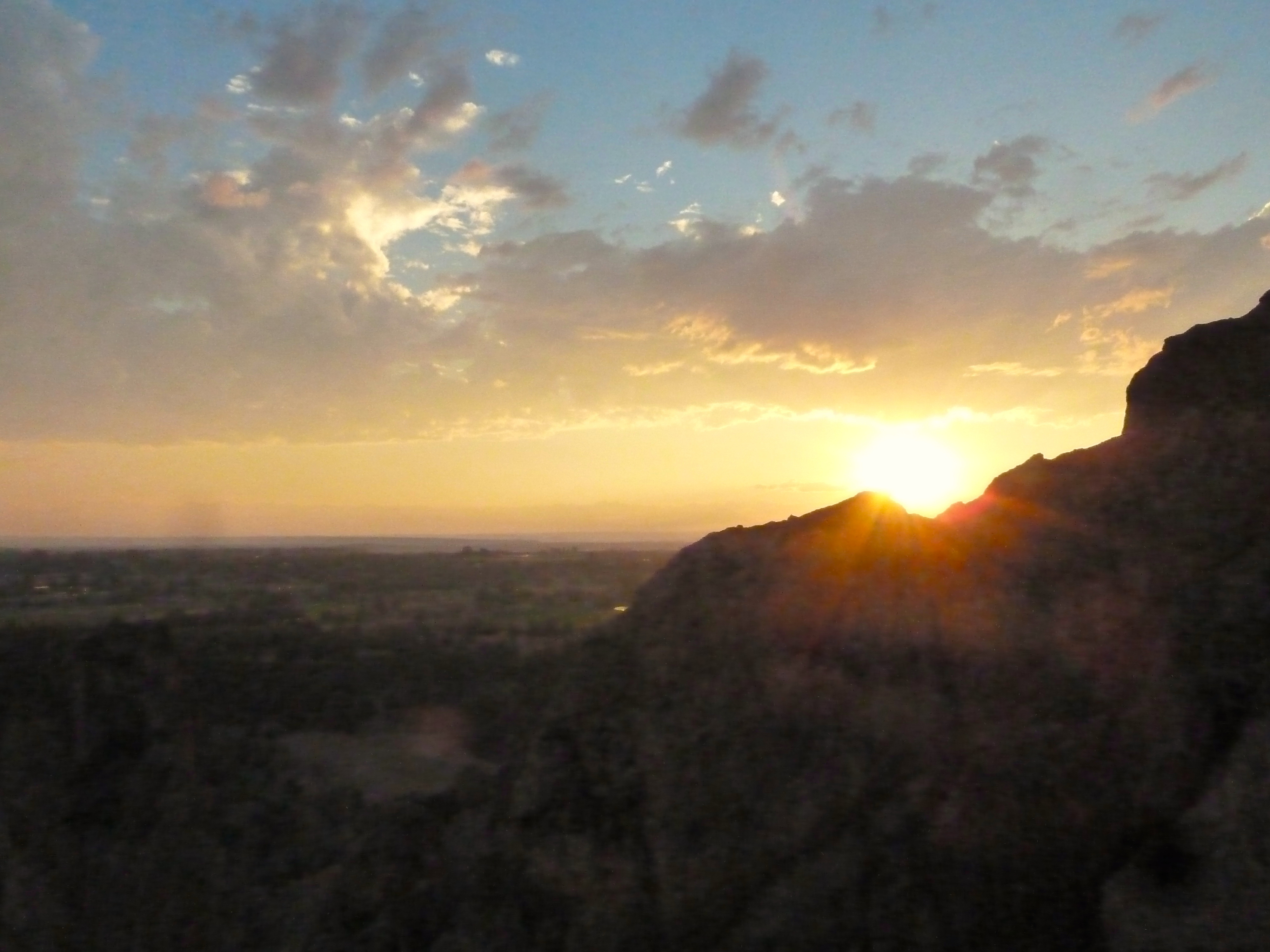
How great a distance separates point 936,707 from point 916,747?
28 centimetres

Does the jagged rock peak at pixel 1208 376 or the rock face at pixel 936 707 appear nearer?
the rock face at pixel 936 707

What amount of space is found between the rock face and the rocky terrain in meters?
0.02

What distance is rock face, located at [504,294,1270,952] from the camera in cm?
615

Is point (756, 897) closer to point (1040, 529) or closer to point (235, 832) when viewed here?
point (1040, 529)

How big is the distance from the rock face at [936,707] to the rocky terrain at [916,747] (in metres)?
0.02

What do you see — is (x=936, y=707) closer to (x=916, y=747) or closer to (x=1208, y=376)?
(x=916, y=747)

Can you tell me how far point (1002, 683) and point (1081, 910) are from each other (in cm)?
134

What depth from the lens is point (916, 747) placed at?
21.9 ft

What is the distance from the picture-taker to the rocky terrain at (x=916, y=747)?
19.8ft

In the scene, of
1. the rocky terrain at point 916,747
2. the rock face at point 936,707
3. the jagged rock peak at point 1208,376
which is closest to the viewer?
the rocky terrain at point 916,747

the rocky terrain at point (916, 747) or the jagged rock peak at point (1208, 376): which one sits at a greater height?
the jagged rock peak at point (1208, 376)

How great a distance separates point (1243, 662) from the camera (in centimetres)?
625

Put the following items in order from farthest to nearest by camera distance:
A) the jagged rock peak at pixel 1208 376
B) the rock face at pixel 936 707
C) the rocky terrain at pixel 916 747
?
the jagged rock peak at pixel 1208 376 < the rock face at pixel 936 707 < the rocky terrain at pixel 916 747

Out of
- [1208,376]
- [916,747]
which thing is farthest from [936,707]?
[1208,376]
